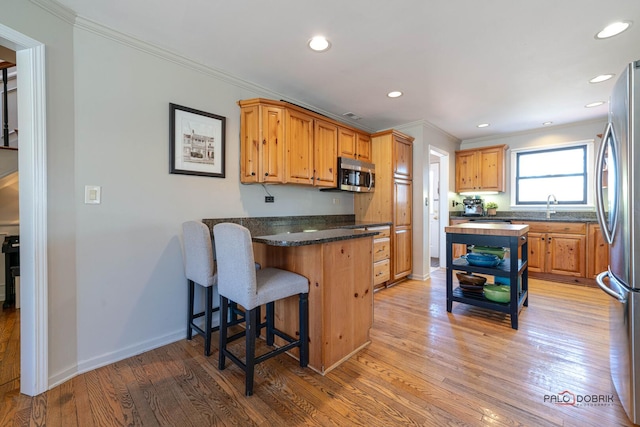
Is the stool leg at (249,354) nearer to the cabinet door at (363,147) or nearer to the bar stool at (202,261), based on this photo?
the bar stool at (202,261)

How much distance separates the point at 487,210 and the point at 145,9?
5599mm

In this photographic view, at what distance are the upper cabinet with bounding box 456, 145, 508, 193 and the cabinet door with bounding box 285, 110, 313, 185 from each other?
3473 millimetres

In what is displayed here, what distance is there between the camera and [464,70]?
256cm

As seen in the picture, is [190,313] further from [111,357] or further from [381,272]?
[381,272]

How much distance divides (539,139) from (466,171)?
1.20m

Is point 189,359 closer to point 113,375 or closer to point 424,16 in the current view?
point 113,375

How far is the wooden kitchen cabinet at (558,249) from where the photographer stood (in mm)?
3893

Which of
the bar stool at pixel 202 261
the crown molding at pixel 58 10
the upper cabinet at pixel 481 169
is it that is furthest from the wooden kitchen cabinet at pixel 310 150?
the upper cabinet at pixel 481 169

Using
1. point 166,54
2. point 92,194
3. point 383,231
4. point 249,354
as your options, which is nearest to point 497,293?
point 383,231

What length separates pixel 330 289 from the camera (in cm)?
186

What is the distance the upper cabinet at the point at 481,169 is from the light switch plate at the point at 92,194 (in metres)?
5.35

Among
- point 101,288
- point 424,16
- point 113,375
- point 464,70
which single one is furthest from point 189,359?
point 464,70

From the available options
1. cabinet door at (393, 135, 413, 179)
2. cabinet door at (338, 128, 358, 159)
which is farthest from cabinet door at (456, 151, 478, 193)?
cabinet door at (338, 128, 358, 159)

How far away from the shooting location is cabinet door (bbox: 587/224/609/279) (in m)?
3.74
